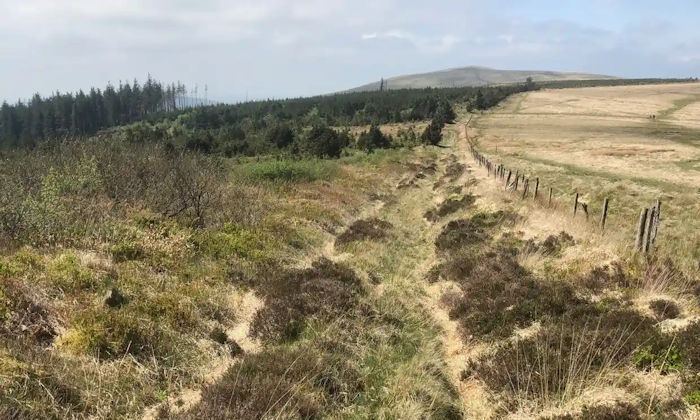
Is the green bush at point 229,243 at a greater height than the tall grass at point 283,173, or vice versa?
the tall grass at point 283,173

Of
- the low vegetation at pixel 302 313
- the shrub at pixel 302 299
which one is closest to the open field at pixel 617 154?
the low vegetation at pixel 302 313

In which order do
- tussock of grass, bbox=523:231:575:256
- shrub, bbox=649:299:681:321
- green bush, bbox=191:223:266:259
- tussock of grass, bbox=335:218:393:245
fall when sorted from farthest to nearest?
tussock of grass, bbox=335:218:393:245
tussock of grass, bbox=523:231:575:256
green bush, bbox=191:223:266:259
shrub, bbox=649:299:681:321

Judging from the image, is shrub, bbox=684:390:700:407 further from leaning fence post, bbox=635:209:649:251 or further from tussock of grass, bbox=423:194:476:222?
tussock of grass, bbox=423:194:476:222

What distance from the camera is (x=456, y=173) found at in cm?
3494

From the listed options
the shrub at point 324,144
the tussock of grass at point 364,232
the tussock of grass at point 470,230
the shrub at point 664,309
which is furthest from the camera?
the shrub at point 324,144

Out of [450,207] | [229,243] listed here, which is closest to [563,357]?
[229,243]

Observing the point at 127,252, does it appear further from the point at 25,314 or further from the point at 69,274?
the point at 25,314

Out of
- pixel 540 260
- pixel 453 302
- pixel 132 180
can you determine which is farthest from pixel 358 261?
pixel 132 180

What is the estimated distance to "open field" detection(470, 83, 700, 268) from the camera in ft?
69.9

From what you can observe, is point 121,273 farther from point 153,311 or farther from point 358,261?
point 358,261

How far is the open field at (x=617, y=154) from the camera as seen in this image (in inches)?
838

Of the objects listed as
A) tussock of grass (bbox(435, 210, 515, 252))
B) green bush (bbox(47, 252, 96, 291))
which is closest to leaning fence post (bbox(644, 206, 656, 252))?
tussock of grass (bbox(435, 210, 515, 252))

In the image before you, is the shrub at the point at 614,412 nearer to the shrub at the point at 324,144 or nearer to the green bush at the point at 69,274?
the green bush at the point at 69,274

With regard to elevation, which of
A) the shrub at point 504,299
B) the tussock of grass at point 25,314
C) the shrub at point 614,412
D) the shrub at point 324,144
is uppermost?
the shrub at point 324,144
